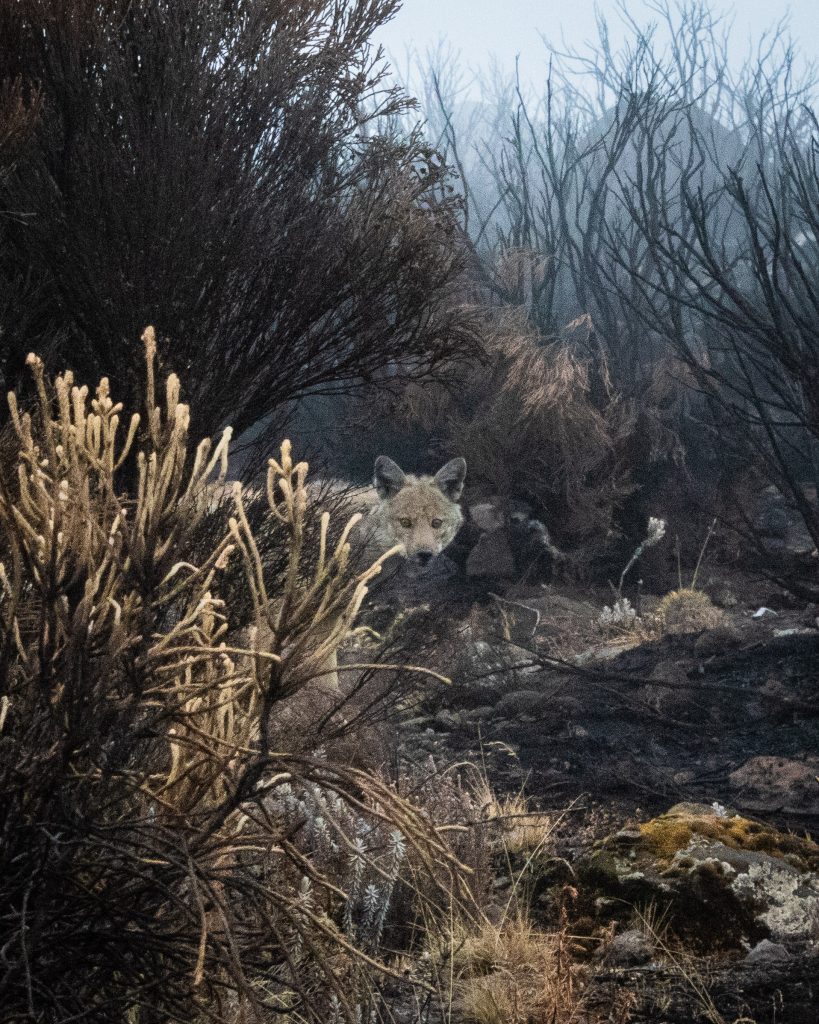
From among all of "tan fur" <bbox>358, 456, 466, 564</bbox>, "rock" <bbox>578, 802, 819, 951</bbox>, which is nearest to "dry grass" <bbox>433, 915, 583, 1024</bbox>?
"rock" <bbox>578, 802, 819, 951</bbox>

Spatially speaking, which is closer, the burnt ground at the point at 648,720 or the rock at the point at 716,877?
the rock at the point at 716,877

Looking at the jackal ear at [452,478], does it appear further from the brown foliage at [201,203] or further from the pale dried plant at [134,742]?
the pale dried plant at [134,742]

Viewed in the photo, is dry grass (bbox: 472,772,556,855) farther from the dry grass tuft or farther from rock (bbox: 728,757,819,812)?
the dry grass tuft

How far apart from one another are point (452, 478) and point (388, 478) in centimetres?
69

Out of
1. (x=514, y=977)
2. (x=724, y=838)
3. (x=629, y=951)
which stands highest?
(x=514, y=977)

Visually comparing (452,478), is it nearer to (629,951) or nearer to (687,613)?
(687,613)

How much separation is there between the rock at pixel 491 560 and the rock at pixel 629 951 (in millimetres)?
8679

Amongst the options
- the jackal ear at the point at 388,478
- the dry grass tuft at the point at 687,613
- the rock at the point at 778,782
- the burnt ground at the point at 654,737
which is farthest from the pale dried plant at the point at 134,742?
the dry grass tuft at the point at 687,613

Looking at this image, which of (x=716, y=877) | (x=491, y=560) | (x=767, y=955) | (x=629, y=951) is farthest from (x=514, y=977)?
(x=491, y=560)

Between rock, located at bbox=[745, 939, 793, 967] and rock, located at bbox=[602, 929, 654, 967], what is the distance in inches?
13.8

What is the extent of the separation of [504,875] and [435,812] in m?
0.52

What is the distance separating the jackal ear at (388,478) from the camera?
9469mm

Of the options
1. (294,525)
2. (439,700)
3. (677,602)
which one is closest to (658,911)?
(294,525)

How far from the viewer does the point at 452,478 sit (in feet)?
32.3
